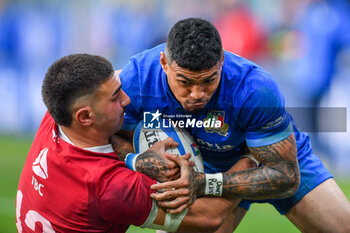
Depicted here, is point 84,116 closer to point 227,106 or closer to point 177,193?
point 177,193

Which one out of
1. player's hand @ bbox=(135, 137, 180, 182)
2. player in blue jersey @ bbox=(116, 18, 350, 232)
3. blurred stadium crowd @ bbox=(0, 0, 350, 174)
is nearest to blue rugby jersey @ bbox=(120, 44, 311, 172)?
player in blue jersey @ bbox=(116, 18, 350, 232)

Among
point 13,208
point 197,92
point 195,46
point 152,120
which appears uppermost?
point 195,46

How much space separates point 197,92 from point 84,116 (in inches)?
32.3

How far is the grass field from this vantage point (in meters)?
5.53

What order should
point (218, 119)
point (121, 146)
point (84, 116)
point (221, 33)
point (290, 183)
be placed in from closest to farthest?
point (84, 116), point (290, 183), point (218, 119), point (121, 146), point (221, 33)

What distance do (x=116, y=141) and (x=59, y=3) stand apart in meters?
6.37

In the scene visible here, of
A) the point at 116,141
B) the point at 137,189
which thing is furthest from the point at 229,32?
the point at 137,189

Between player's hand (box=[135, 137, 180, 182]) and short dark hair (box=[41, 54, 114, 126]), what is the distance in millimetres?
600

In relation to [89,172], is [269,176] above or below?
below

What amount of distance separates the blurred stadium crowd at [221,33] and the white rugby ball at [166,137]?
3968 millimetres

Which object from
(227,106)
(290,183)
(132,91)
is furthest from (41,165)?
(290,183)

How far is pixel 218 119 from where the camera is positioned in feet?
10.8

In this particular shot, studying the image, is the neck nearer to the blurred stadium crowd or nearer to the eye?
the eye

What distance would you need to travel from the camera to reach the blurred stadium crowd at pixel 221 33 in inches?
270
